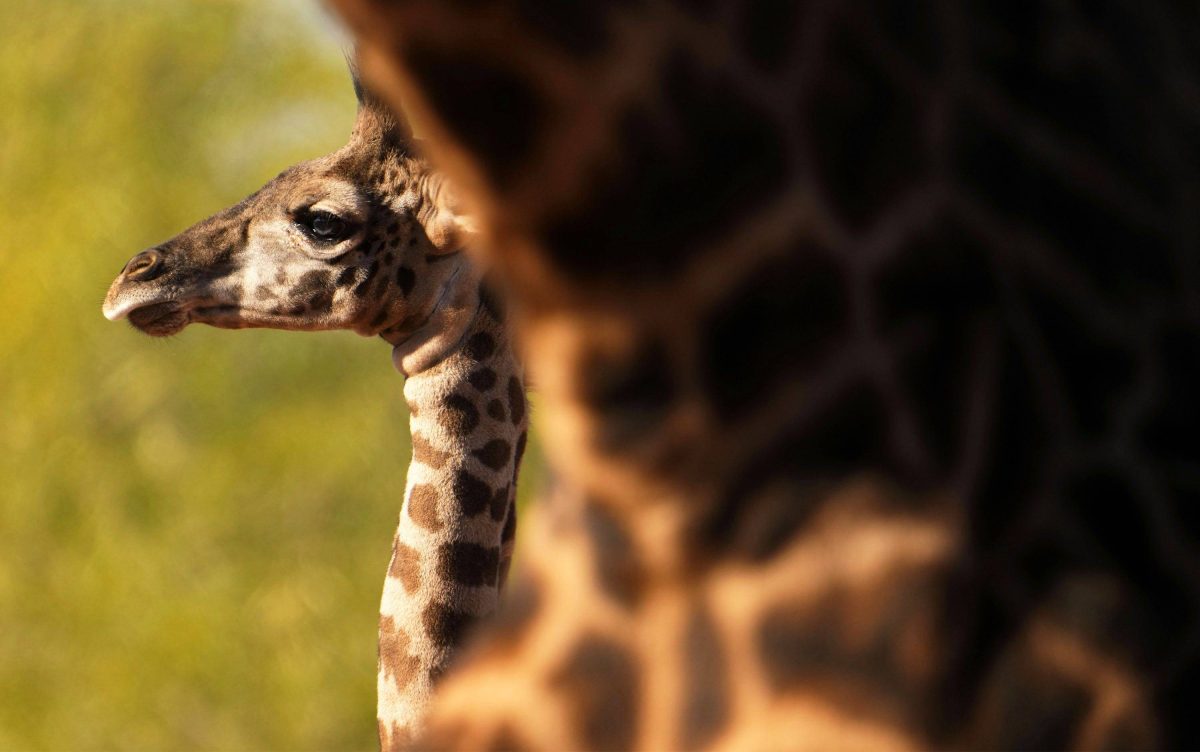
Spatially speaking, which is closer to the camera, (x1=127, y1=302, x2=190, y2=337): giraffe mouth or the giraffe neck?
the giraffe neck

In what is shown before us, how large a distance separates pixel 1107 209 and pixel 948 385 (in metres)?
0.16

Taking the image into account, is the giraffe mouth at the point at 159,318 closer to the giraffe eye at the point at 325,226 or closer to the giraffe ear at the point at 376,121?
the giraffe eye at the point at 325,226

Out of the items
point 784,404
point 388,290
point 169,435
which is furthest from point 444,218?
point 169,435

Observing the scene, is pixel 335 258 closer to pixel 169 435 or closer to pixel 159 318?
pixel 159 318

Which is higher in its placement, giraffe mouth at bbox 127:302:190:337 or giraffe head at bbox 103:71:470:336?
giraffe head at bbox 103:71:470:336

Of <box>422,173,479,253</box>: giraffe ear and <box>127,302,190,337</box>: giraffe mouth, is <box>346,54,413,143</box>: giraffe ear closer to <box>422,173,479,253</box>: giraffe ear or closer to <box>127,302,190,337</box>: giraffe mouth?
<box>422,173,479,253</box>: giraffe ear

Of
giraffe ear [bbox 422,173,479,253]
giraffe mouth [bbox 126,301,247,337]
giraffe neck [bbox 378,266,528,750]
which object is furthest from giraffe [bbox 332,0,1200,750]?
giraffe mouth [bbox 126,301,247,337]

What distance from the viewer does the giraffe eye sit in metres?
1.79

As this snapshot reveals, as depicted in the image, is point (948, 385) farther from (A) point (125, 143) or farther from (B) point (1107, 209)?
(A) point (125, 143)

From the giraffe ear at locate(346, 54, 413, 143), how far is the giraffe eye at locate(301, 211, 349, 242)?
0.11 metres

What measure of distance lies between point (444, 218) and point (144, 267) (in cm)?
38

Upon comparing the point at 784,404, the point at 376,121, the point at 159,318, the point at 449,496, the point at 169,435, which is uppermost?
the point at 169,435

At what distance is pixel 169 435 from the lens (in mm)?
6984

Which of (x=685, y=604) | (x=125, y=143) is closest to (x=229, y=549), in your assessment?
(x=125, y=143)
